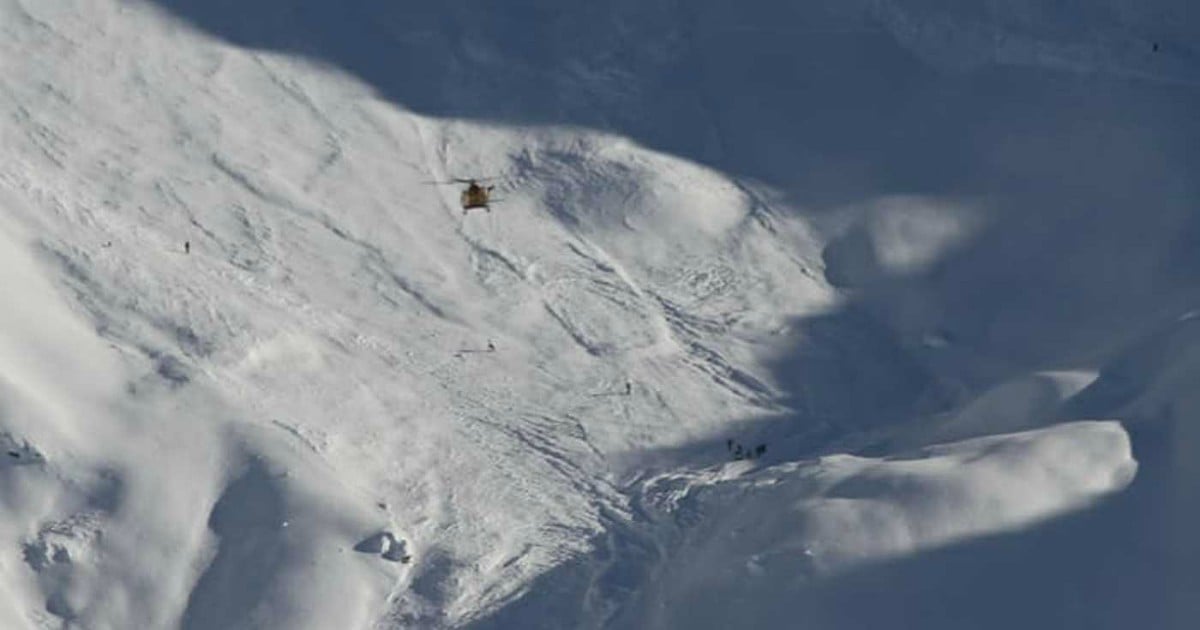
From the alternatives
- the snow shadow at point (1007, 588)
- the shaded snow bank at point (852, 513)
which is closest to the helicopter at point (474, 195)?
the shaded snow bank at point (852, 513)

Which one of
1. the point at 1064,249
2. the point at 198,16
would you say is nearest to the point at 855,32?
the point at 1064,249

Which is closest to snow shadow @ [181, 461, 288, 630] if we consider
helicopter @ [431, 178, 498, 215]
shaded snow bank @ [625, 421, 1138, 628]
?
shaded snow bank @ [625, 421, 1138, 628]

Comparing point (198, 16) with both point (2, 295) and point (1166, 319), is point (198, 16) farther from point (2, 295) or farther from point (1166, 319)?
point (1166, 319)

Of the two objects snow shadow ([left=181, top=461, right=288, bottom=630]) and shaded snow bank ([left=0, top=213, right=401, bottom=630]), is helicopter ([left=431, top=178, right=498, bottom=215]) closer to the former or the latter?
shaded snow bank ([left=0, top=213, right=401, bottom=630])

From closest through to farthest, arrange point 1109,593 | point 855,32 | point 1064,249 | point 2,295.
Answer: point 1109,593, point 2,295, point 1064,249, point 855,32

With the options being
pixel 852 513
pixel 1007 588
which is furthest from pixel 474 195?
pixel 1007 588

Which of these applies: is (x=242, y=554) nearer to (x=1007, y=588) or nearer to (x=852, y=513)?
(x=852, y=513)
